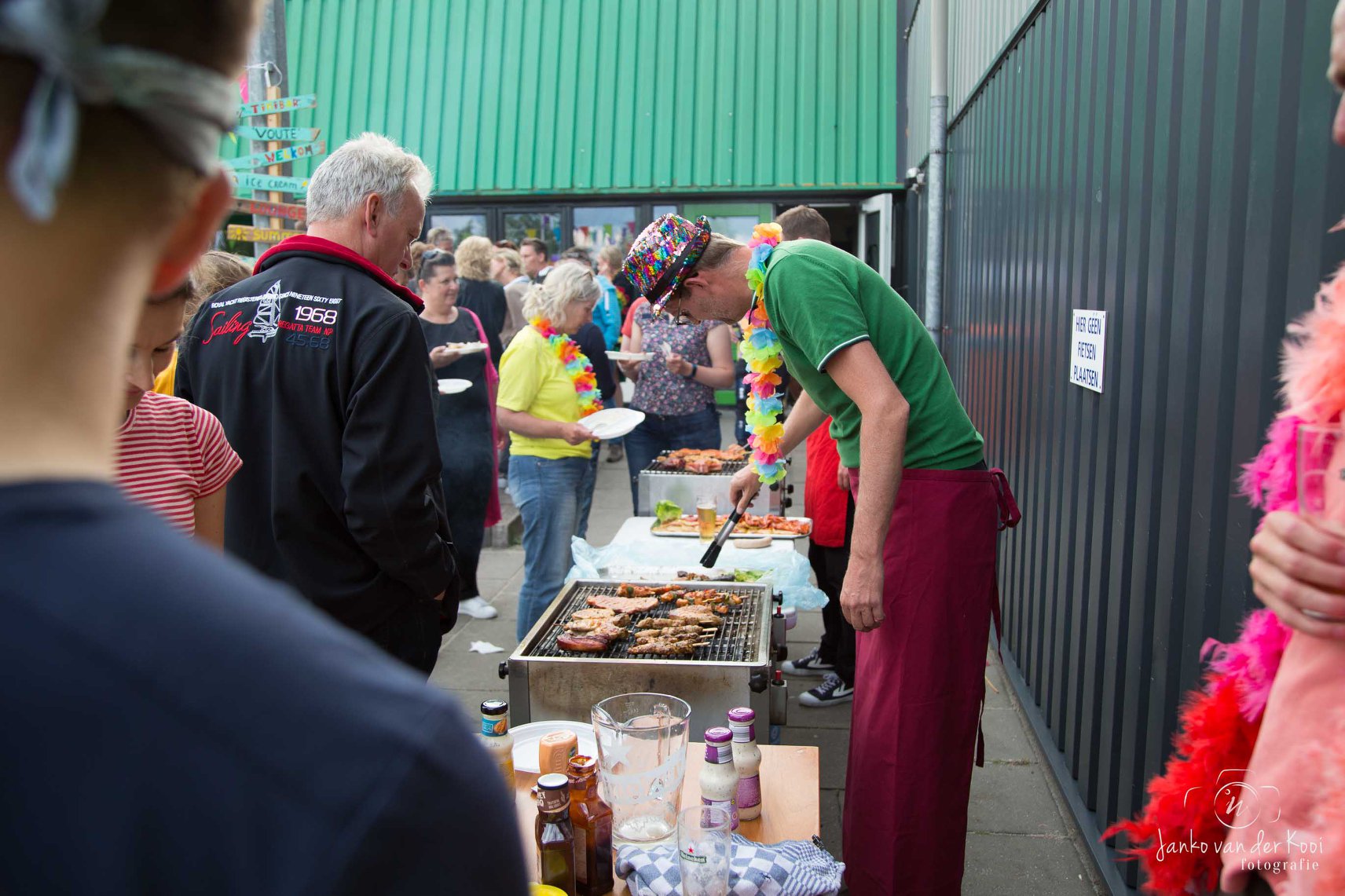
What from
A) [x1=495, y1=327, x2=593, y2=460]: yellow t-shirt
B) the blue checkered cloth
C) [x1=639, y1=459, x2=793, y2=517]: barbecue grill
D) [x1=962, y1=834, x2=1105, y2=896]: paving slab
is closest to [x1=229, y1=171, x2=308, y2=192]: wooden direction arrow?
[x1=495, y1=327, x2=593, y2=460]: yellow t-shirt

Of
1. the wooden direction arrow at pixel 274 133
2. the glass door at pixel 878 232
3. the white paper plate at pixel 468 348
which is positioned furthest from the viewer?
the glass door at pixel 878 232

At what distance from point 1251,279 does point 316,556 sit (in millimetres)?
2399

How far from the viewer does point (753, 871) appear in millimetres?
1873

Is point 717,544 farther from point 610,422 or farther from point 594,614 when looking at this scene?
point 610,422

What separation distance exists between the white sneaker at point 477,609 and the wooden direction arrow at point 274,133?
9.53 ft

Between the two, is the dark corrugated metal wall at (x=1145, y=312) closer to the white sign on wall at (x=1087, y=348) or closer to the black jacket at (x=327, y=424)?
the white sign on wall at (x=1087, y=348)

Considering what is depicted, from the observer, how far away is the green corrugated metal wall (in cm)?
1189

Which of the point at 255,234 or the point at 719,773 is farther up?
the point at 255,234

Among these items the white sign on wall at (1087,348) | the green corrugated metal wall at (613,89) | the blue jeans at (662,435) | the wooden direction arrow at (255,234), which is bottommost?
the blue jeans at (662,435)

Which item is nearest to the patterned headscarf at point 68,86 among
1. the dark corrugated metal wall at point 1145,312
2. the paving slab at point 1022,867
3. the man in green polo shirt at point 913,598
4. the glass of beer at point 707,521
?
the dark corrugated metal wall at point 1145,312

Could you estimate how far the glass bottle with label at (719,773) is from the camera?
2.01 m

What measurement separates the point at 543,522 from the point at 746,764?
10.1ft

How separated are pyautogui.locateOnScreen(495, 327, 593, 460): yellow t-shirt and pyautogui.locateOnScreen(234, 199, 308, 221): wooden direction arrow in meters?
1.43

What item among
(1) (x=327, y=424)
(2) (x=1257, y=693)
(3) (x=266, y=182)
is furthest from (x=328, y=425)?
(3) (x=266, y=182)
